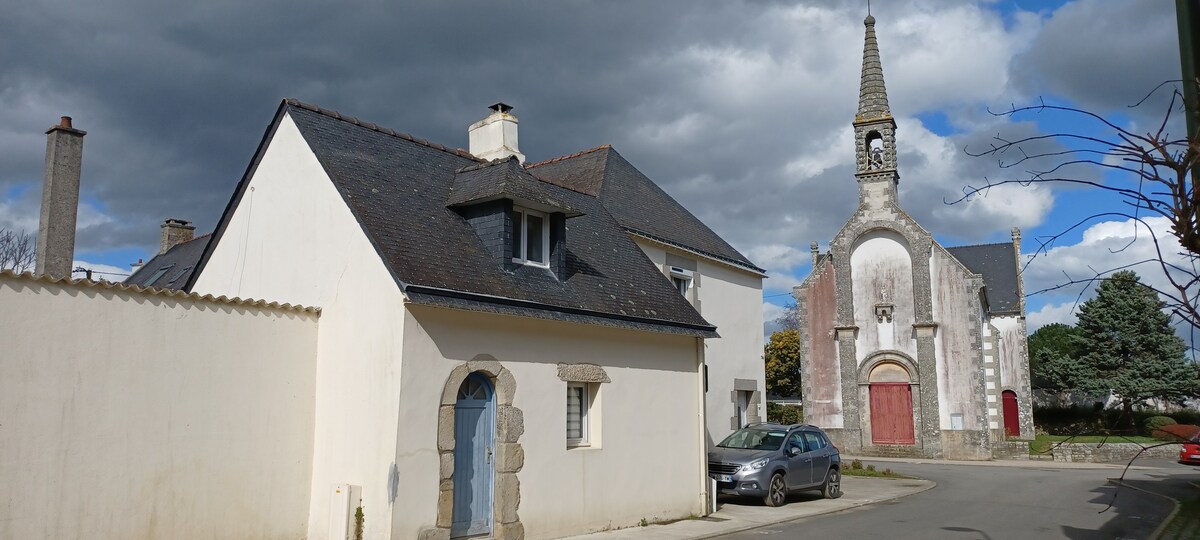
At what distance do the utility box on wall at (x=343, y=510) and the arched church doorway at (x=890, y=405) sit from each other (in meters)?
26.0

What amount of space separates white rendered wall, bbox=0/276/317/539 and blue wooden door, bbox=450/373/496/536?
1.96 m

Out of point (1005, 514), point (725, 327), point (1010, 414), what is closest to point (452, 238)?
point (725, 327)

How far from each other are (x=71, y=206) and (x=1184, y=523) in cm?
1791

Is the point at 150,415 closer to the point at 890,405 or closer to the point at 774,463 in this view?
the point at 774,463

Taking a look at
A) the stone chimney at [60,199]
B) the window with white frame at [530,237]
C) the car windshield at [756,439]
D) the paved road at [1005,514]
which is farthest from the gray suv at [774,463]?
the stone chimney at [60,199]

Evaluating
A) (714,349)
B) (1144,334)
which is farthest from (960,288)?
(714,349)

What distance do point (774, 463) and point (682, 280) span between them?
5000 millimetres

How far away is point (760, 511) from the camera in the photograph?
48.9 feet

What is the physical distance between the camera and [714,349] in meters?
19.2

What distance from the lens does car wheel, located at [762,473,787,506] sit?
15.5 m

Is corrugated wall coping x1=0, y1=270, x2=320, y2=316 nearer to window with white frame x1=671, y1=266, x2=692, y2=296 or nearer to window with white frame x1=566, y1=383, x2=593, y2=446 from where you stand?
window with white frame x1=566, y1=383, x2=593, y2=446

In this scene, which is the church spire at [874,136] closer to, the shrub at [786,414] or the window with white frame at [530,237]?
the shrub at [786,414]

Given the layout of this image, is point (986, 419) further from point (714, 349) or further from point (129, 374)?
point (129, 374)

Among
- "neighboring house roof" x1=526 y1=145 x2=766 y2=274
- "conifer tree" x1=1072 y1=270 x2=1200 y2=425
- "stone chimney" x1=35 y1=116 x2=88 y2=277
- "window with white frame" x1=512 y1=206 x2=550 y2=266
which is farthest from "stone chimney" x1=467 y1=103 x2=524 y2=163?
"conifer tree" x1=1072 y1=270 x2=1200 y2=425
